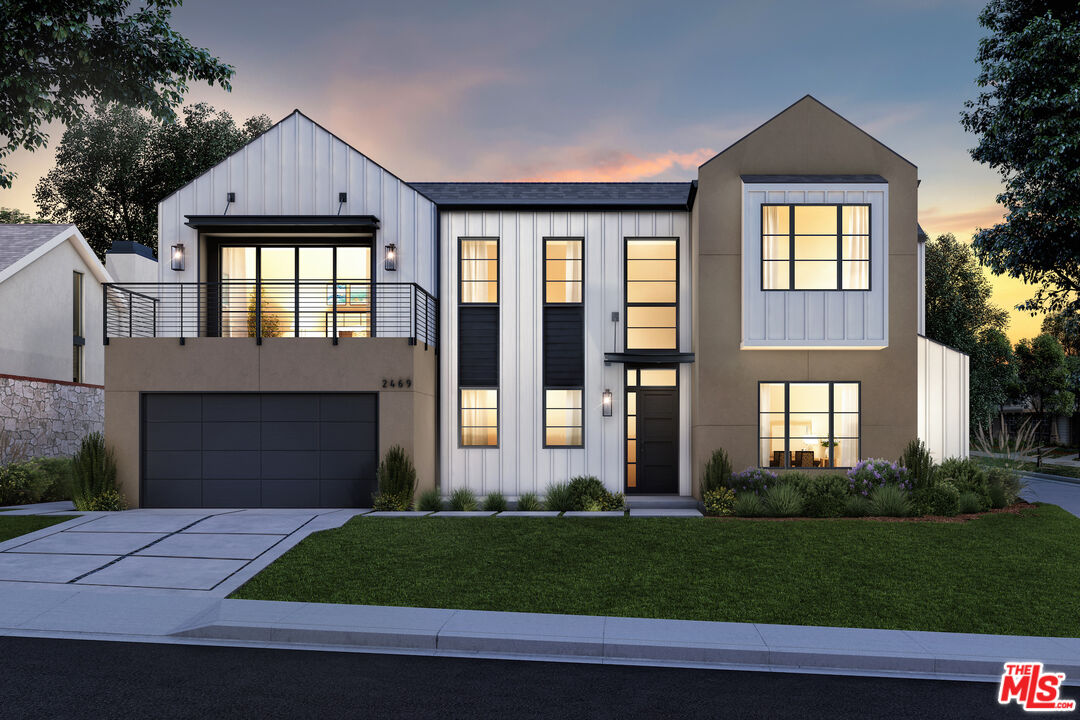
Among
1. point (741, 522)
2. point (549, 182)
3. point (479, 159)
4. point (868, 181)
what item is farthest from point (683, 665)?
point (479, 159)

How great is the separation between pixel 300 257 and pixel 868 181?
41.5 feet

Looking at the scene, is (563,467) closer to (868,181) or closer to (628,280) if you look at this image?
(628,280)

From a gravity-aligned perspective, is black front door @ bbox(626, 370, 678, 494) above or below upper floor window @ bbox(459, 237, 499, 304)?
below

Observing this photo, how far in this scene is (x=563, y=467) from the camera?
16.5m

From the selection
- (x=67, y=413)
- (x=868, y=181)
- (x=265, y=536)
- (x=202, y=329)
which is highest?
(x=868, y=181)

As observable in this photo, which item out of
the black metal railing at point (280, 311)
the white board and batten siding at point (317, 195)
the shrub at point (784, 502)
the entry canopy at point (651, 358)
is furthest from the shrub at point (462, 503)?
the shrub at point (784, 502)

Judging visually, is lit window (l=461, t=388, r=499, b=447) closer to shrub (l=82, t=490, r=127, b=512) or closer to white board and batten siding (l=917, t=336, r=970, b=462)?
shrub (l=82, t=490, r=127, b=512)

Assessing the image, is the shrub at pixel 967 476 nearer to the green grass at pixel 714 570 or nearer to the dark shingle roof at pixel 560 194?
the green grass at pixel 714 570

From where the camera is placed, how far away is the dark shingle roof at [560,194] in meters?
16.5

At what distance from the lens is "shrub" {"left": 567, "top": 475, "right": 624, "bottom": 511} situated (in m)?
14.7

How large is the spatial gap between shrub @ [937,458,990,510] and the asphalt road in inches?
375

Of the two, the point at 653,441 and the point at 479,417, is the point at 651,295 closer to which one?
the point at 653,441

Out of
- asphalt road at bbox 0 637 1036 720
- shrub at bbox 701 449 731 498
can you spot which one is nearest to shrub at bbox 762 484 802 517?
shrub at bbox 701 449 731 498

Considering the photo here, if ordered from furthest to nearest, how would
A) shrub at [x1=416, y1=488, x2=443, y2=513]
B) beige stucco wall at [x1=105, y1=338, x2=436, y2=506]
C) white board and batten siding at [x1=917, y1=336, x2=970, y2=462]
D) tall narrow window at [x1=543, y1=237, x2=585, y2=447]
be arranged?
tall narrow window at [x1=543, y1=237, x2=585, y2=447], white board and batten siding at [x1=917, y1=336, x2=970, y2=462], beige stucco wall at [x1=105, y1=338, x2=436, y2=506], shrub at [x1=416, y1=488, x2=443, y2=513]
